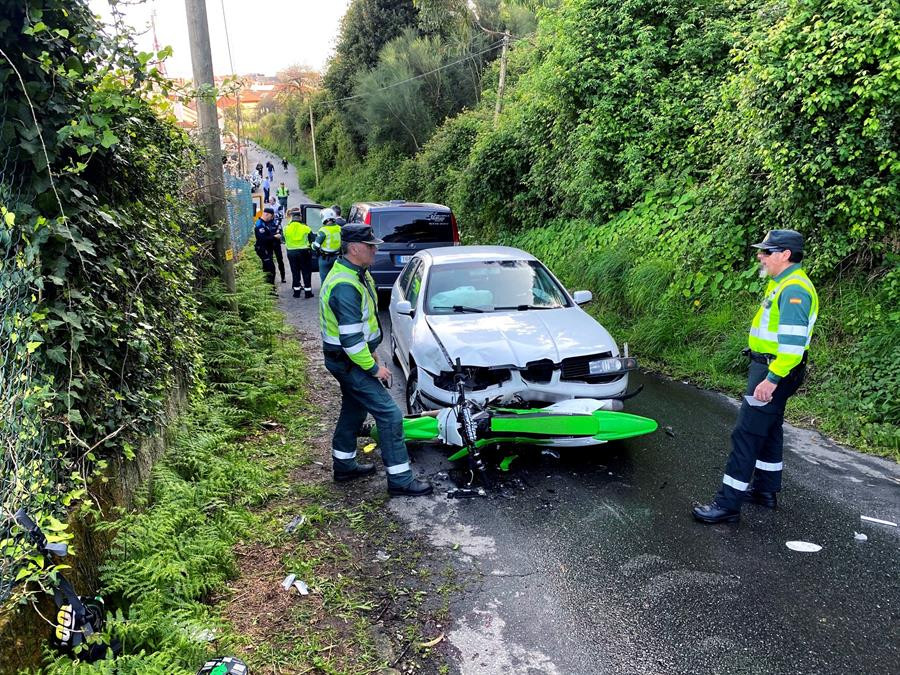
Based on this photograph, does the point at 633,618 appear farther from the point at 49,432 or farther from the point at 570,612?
the point at 49,432

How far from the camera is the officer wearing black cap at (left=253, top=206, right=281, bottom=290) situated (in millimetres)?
12336

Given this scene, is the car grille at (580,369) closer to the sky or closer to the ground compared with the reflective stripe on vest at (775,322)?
closer to the ground

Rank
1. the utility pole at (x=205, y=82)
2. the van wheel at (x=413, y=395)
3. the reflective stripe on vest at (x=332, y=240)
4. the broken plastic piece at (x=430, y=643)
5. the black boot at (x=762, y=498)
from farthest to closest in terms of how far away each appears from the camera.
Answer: the reflective stripe on vest at (x=332, y=240) → the utility pole at (x=205, y=82) → the van wheel at (x=413, y=395) → the black boot at (x=762, y=498) → the broken plastic piece at (x=430, y=643)

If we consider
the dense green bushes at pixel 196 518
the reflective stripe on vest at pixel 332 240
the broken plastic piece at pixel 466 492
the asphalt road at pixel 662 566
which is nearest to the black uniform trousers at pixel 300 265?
the reflective stripe on vest at pixel 332 240

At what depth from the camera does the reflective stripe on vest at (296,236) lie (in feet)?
40.0

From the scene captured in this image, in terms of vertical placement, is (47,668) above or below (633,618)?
above

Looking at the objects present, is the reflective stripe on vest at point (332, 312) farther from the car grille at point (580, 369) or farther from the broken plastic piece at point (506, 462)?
the car grille at point (580, 369)

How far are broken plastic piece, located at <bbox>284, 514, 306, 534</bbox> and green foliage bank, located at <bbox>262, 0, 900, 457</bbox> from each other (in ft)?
15.9

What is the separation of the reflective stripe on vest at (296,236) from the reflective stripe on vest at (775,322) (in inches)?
383

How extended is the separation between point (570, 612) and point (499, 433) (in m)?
1.72

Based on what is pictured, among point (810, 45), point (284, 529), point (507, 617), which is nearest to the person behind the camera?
point (507, 617)

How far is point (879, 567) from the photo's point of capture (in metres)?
3.64

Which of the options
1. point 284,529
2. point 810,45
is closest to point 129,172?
point 284,529

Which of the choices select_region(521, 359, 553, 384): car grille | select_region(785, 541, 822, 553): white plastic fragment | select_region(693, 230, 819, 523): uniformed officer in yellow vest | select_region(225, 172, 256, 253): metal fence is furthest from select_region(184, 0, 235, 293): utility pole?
select_region(225, 172, 256, 253): metal fence
